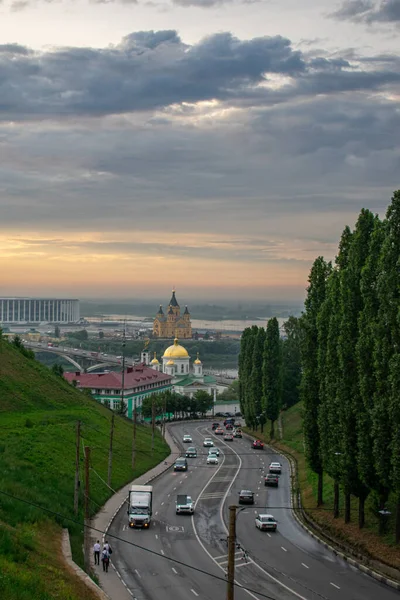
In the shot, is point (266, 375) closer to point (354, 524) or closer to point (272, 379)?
point (272, 379)

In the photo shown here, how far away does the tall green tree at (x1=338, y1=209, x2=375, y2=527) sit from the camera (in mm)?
49281

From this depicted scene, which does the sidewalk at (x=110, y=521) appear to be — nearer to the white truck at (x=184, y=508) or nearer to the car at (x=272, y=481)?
the white truck at (x=184, y=508)

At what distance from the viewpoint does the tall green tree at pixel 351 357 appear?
49281 millimetres

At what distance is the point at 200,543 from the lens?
4762cm

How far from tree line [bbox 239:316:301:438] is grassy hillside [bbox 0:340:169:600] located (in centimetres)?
1451

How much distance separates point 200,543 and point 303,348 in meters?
19.1

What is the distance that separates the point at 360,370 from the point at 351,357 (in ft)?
9.69

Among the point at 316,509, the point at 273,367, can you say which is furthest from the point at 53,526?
the point at 273,367

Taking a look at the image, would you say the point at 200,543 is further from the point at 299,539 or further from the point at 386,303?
the point at 386,303

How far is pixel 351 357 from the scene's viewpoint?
50625mm

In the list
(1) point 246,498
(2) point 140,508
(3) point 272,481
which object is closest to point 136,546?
(2) point 140,508

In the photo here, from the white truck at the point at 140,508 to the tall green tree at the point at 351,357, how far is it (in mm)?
12007

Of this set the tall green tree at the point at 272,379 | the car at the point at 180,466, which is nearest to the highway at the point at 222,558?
the car at the point at 180,466

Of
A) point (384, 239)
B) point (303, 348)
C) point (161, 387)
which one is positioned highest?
point (384, 239)
